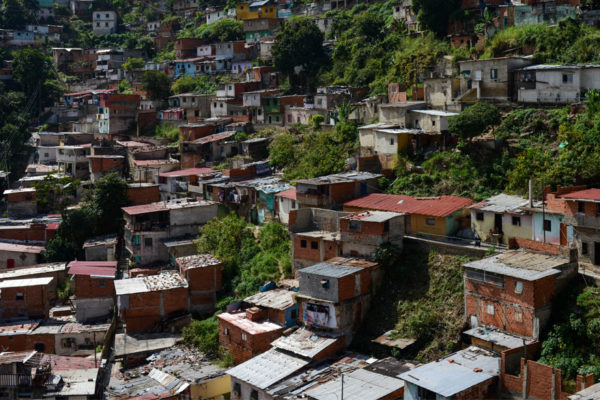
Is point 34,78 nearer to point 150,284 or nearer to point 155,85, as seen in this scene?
point 155,85

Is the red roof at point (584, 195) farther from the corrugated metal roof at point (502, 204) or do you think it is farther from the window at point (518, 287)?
the window at point (518, 287)

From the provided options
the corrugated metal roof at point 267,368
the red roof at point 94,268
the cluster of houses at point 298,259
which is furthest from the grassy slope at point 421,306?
the red roof at point 94,268

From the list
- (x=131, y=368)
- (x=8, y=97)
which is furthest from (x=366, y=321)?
(x=8, y=97)

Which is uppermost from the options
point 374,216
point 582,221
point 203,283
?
point 582,221

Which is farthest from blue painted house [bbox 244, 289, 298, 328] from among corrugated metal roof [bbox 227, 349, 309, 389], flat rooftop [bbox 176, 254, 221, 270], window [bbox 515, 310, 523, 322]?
window [bbox 515, 310, 523, 322]

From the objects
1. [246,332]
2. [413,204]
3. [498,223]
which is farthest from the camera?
[413,204]

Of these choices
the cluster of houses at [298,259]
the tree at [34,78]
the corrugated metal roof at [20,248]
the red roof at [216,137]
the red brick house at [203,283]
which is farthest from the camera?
the tree at [34,78]

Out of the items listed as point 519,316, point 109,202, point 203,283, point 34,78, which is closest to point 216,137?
point 109,202
